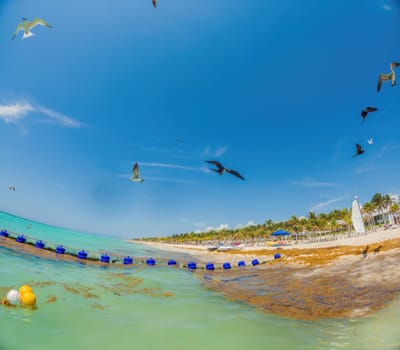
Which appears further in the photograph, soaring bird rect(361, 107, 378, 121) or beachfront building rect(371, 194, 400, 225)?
beachfront building rect(371, 194, 400, 225)

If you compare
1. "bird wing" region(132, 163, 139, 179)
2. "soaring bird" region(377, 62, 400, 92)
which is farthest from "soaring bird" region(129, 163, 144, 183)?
"soaring bird" region(377, 62, 400, 92)

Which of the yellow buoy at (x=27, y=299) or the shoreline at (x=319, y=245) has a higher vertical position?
the yellow buoy at (x=27, y=299)

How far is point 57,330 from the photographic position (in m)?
6.07

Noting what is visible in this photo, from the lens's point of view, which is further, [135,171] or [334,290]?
[334,290]

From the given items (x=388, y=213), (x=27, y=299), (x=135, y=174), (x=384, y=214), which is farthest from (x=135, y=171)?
(x=384, y=214)

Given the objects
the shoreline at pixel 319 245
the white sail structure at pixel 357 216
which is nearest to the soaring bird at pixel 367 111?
the white sail structure at pixel 357 216

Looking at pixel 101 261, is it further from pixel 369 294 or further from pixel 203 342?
pixel 369 294

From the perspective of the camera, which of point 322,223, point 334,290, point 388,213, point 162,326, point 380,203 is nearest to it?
point 162,326

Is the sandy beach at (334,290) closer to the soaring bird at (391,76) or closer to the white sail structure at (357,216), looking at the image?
the white sail structure at (357,216)

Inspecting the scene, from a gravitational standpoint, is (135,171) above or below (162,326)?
above

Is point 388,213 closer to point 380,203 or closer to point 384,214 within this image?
point 384,214

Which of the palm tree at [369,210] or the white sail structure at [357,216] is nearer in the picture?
the white sail structure at [357,216]

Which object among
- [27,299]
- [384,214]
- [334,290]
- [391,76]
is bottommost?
[334,290]

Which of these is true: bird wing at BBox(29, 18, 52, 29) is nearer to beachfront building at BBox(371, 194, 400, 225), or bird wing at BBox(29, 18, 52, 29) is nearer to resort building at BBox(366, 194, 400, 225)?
beachfront building at BBox(371, 194, 400, 225)
